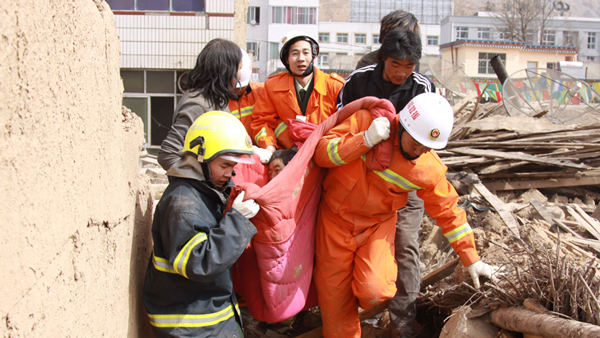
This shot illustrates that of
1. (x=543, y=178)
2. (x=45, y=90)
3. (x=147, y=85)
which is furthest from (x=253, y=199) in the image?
(x=147, y=85)

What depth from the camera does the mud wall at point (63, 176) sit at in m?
1.43

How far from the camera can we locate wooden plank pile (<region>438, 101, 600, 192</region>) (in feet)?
21.2

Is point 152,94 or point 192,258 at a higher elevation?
point 152,94

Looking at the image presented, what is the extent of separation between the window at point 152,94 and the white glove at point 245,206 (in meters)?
10.5

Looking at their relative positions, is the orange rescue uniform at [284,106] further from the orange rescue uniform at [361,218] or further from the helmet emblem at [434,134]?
the helmet emblem at [434,134]

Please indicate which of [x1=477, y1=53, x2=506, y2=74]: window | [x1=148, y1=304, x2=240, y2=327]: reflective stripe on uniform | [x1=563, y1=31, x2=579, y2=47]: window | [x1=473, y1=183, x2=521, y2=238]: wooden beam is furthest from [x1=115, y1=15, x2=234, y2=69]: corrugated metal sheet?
[x1=563, y1=31, x2=579, y2=47]: window

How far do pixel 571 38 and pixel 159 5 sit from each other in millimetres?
60910

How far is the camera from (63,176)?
1.79 meters

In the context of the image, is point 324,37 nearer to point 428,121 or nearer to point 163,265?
point 428,121

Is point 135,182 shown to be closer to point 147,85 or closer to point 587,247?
point 587,247

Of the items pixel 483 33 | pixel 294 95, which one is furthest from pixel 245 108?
pixel 483 33

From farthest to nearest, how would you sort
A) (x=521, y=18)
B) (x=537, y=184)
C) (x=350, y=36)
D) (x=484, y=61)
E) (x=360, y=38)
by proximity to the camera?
(x=360, y=38), (x=350, y=36), (x=521, y=18), (x=484, y=61), (x=537, y=184)

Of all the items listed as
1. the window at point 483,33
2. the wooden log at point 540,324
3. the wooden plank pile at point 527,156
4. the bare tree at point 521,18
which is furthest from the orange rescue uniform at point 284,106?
the window at point 483,33

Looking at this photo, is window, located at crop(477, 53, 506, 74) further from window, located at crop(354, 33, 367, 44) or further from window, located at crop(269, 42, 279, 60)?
window, located at crop(354, 33, 367, 44)
